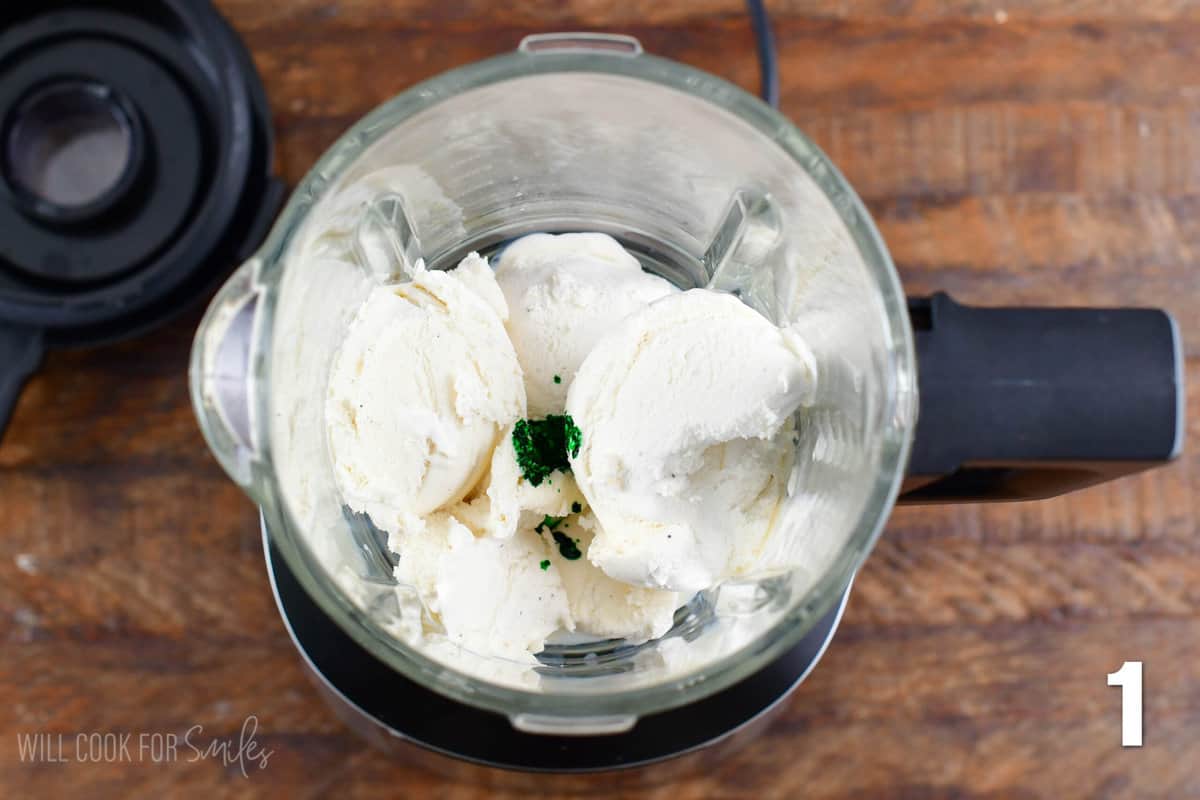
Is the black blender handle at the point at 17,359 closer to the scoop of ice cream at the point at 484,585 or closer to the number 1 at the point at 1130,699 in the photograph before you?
the scoop of ice cream at the point at 484,585

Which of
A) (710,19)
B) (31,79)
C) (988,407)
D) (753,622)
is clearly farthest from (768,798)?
(31,79)

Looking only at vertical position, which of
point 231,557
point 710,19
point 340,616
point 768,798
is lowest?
point 768,798

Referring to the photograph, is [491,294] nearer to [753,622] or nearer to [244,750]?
[753,622]

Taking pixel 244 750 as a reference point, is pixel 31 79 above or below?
above

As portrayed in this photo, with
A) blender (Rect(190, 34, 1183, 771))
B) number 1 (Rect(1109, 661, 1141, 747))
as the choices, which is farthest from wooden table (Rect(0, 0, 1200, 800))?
blender (Rect(190, 34, 1183, 771))

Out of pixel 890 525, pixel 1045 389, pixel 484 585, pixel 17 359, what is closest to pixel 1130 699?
pixel 890 525

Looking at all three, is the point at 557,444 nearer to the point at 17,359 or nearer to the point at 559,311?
the point at 559,311
